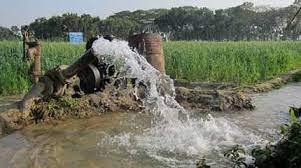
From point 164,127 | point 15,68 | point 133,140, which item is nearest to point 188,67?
point 15,68

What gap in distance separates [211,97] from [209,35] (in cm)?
5666

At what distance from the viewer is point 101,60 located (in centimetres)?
Result: 750

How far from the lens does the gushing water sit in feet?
18.7

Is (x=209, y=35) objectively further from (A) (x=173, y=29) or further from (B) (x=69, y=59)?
(B) (x=69, y=59)

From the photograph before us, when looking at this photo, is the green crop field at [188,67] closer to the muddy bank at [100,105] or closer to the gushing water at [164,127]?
the muddy bank at [100,105]

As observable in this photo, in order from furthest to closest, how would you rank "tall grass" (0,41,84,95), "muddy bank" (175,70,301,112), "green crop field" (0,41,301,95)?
1. "green crop field" (0,41,301,95)
2. "tall grass" (0,41,84,95)
3. "muddy bank" (175,70,301,112)

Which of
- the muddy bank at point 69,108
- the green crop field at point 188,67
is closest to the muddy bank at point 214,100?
the muddy bank at point 69,108

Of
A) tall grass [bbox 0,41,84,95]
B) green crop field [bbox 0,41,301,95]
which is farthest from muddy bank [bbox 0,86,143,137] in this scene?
green crop field [bbox 0,41,301,95]

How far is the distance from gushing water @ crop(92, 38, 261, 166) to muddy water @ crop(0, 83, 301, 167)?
1 centimetres

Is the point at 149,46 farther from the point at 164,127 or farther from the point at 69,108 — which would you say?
the point at 164,127

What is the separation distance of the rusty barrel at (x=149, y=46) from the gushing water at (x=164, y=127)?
0.59m

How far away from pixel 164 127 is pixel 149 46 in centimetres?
246

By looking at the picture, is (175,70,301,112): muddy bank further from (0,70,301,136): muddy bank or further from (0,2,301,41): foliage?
(0,2,301,41): foliage

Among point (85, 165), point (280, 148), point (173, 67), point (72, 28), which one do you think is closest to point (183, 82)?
point (173, 67)
